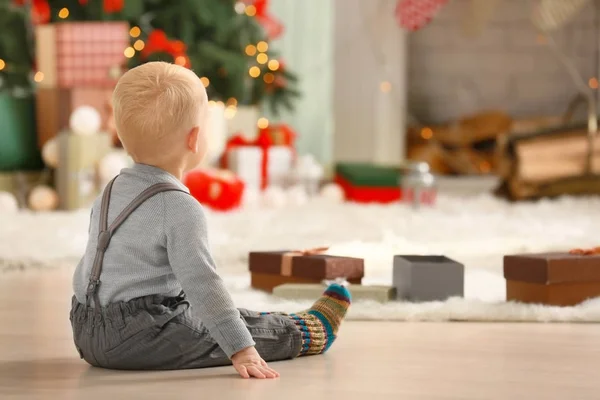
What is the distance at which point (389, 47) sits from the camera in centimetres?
498

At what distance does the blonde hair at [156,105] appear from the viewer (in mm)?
1352

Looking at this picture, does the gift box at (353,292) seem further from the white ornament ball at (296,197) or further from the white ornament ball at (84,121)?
the white ornament ball at (296,197)

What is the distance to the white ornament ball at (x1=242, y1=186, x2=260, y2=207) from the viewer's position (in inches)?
153

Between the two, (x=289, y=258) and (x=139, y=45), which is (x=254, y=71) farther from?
(x=289, y=258)

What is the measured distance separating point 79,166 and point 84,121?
6.4 inches

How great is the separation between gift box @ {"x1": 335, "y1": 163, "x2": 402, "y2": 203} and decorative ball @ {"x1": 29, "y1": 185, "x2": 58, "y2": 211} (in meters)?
1.20

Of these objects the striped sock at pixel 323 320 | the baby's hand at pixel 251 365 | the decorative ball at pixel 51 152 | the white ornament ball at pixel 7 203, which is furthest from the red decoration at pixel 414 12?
the baby's hand at pixel 251 365

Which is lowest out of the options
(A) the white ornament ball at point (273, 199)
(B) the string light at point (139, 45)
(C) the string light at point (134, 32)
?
(A) the white ornament ball at point (273, 199)

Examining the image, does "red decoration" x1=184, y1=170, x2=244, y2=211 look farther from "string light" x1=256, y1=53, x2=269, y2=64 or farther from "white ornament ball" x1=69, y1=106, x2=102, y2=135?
"string light" x1=256, y1=53, x2=269, y2=64

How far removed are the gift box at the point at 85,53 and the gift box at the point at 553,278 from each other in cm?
242

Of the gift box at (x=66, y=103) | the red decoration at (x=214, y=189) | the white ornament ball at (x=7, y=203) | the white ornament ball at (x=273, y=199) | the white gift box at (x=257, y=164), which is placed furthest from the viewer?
the white gift box at (x=257, y=164)

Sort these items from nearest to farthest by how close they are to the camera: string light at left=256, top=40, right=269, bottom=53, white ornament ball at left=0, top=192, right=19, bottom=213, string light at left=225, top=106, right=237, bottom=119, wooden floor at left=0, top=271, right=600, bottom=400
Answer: wooden floor at left=0, top=271, right=600, bottom=400 < white ornament ball at left=0, top=192, right=19, bottom=213 < string light at left=225, top=106, right=237, bottom=119 < string light at left=256, top=40, right=269, bottom=53

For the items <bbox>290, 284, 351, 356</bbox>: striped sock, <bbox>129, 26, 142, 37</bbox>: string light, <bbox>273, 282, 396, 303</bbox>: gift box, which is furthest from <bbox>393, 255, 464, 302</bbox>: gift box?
<bbox>129, 26, 142, 37</bbox>: string light

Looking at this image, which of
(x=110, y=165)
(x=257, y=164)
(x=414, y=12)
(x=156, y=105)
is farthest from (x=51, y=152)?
(x=156, y=105)
